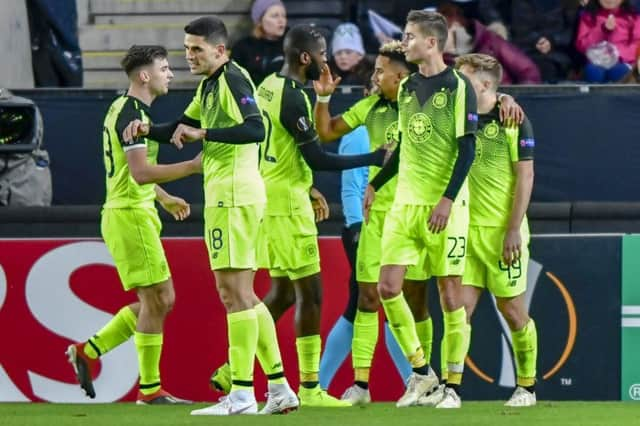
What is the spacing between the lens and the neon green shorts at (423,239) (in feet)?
34.6

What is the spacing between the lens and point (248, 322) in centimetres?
996

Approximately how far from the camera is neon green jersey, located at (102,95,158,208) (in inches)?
439

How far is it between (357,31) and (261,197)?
5265 millimetres

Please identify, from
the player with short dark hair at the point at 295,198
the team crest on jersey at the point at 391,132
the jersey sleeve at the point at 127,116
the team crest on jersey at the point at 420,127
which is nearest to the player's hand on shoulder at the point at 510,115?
the team crest on jersey at the point at 420,127

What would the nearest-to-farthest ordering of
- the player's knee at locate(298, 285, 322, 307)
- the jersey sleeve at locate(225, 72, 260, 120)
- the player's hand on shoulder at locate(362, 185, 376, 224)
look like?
the jersey sleeve at locate(225, 72, 260, 120) < the player's hand on shoulder at locate(362, 185, 376, 224) < the player's knee at locate(298, 285, 322, 307)

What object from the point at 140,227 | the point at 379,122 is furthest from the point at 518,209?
the point at 140,227

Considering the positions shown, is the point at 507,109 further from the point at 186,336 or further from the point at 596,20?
the point at 596,20

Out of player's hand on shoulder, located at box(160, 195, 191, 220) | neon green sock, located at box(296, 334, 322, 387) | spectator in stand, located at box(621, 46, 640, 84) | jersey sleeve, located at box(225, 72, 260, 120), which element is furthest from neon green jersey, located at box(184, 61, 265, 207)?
spectator in stand, located at box(621, 46, 640, 84)

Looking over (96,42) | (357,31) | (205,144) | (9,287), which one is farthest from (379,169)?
(96,42)

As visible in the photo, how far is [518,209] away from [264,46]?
4324mm

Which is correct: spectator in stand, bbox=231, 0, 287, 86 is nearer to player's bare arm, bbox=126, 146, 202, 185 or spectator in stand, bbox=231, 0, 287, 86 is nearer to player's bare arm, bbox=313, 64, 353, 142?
player's bare arm, bbox=313, 64, 353, 142

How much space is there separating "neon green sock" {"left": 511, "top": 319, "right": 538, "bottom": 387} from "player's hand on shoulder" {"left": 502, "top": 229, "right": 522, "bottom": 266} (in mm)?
445

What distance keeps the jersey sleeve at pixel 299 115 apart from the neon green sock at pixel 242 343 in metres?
1.44

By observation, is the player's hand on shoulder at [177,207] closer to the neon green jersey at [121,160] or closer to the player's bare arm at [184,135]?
the neon green jersey at [121,160]
